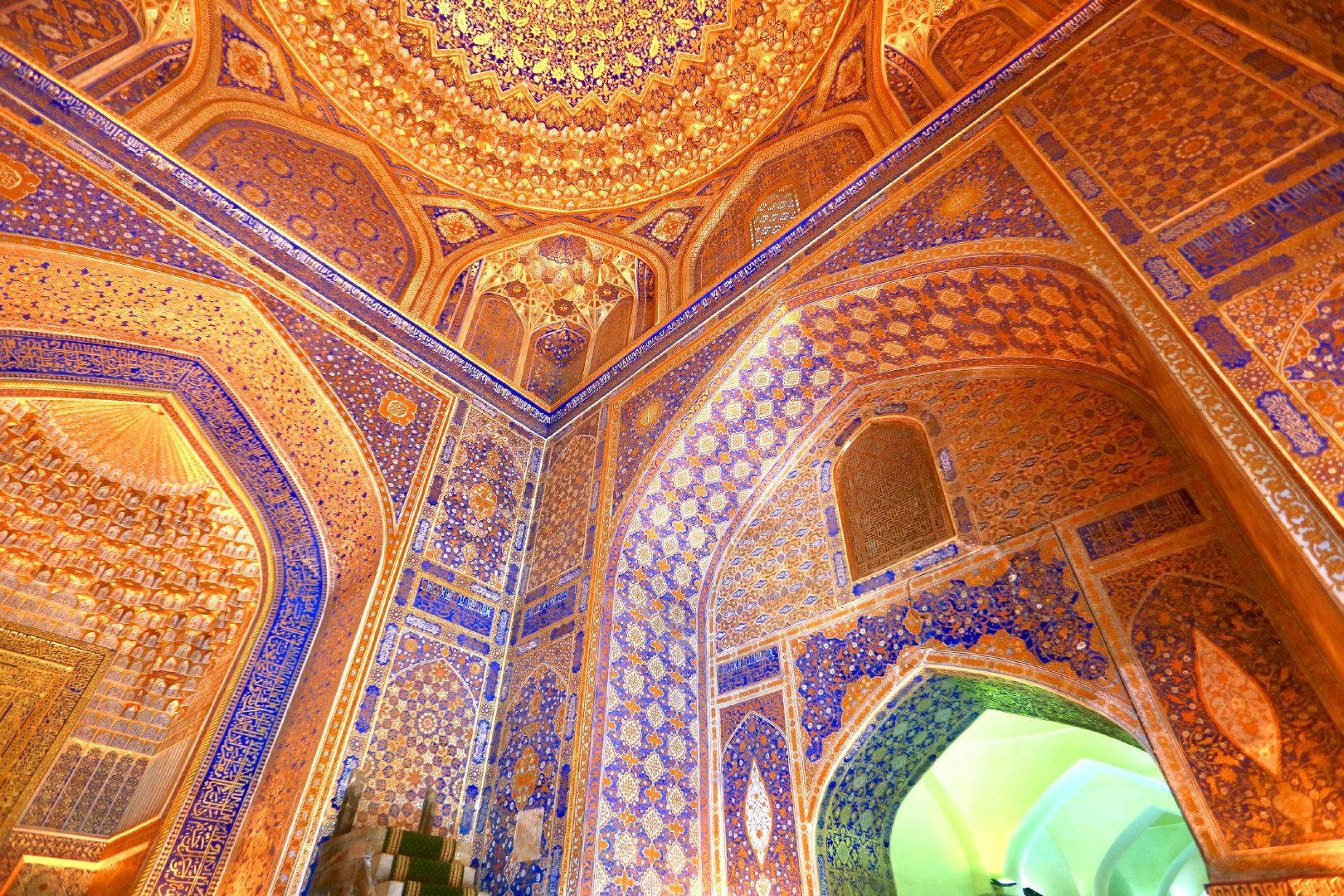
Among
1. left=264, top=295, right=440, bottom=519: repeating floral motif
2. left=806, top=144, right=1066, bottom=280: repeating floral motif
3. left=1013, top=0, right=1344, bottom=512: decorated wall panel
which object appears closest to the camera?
left=1013, top=0, right=1344, bottom=512: decorated wall panel

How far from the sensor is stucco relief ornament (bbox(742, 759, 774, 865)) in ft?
13.4

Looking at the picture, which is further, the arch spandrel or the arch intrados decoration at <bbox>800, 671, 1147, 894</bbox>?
the arch spandrel

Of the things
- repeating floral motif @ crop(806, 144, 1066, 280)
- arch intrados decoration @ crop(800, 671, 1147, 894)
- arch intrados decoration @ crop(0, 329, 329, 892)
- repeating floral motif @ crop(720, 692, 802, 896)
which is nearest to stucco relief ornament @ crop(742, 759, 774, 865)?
repeating floral motif @ crop(720, 692, 802, 896)

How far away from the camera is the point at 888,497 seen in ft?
15.5

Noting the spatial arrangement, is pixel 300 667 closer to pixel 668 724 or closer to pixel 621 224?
pixel 668 724

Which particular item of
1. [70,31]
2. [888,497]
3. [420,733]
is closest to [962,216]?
[888,497]

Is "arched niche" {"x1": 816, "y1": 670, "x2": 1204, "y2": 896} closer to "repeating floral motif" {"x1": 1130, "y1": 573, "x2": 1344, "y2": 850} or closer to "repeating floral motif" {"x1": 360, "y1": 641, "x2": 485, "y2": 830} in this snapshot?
"repeating floral motif" {"x1": 1130, "y1": 573, "x2": 1344, "y2": 850}

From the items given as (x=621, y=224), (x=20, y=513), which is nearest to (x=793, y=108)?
(x=621, y=224)

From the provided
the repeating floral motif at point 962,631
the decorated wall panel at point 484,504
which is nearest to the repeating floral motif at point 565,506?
the decorated wall panel at point 484,504

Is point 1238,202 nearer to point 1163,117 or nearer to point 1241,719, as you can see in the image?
point 1163,117

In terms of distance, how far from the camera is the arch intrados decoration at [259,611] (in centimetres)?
418

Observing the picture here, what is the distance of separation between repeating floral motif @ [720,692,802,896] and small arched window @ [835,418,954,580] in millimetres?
1130

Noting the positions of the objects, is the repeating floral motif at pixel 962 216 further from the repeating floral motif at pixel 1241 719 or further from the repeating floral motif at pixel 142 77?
the repeating floral motif at pixel 142 77

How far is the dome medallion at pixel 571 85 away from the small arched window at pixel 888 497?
316cm
